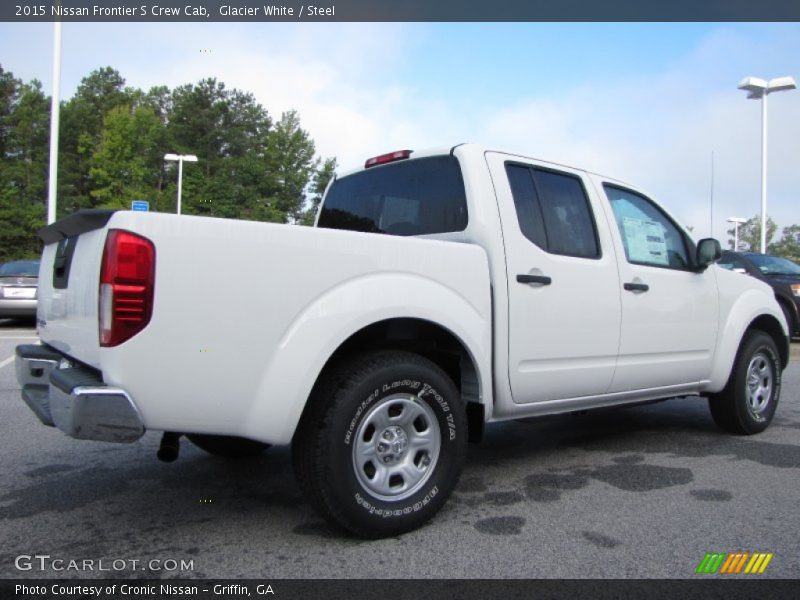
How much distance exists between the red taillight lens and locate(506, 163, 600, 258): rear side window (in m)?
0.65

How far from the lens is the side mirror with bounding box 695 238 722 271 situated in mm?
4480

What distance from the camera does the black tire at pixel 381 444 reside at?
8.91 ft

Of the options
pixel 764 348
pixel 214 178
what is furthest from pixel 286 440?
pixel 214 178

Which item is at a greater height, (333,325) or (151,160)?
(151,160)

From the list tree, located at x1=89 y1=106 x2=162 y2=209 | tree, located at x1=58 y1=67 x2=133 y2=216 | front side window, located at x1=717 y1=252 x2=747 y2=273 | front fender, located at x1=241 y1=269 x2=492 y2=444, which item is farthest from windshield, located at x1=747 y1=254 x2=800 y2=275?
tree, located at x1=58 y1=67 x2=133 y2=216

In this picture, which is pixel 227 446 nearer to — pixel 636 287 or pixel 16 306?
pixel 636 287

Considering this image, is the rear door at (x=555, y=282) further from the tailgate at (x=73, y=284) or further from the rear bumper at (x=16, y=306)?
the rear bumper at (x=16, y=306)

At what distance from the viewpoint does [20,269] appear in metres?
14.1

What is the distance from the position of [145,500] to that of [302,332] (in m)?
1.54

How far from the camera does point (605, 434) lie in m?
5.18

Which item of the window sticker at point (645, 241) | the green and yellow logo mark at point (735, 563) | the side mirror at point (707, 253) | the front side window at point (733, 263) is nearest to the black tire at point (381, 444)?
the green and yellow logo mark at point (735, 563)

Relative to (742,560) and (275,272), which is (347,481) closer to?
(275,272)

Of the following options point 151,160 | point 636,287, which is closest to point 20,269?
point 636,287

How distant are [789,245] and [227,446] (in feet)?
A: 287
